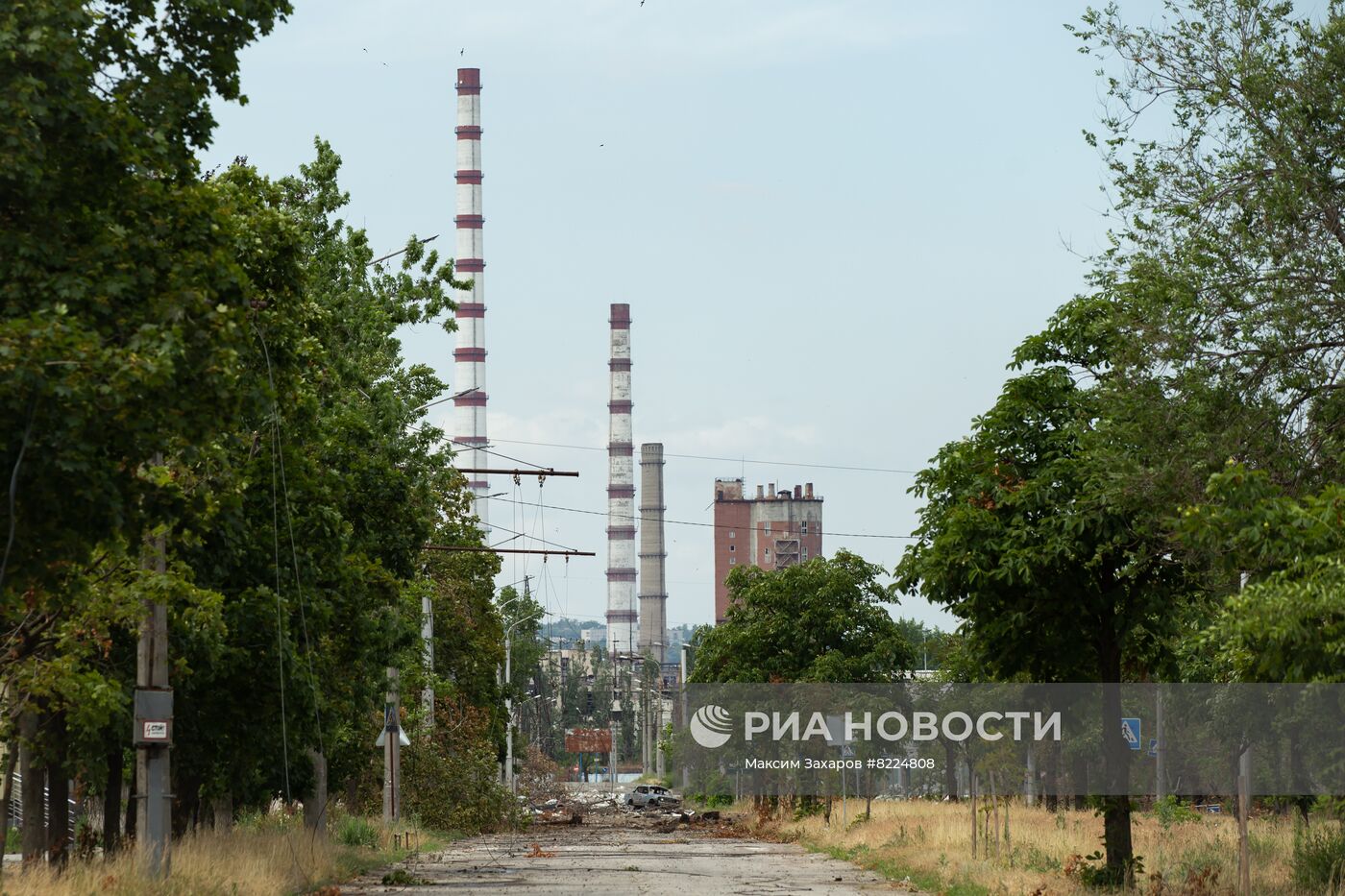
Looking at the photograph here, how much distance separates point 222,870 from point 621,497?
403 feet

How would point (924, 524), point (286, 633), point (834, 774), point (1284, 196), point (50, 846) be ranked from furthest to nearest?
point (834, 774)
point (50, 846)
point (286, 633)
point (924, 524)
point (1284, 196)

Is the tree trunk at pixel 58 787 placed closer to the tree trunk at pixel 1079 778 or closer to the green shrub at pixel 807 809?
the green shrub at pixel 807 809

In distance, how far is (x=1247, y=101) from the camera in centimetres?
1698

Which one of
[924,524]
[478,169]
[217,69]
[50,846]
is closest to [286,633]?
[50,846]

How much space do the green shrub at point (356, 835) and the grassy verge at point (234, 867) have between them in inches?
1.1

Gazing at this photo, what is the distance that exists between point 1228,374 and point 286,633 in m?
12.7

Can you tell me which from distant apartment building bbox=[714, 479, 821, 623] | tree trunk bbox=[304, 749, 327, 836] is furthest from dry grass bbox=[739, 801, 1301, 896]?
distant apartment building bbox=[714, 479, 821, 623]

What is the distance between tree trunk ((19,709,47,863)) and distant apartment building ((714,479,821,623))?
146187 mm

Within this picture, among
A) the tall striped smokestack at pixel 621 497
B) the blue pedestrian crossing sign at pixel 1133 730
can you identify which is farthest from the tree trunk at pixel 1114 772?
the tall striped smokestack at pixel 621 497

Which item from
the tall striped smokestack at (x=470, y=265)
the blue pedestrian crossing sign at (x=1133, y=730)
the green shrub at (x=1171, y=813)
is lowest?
the green shrub at (x=1171, y=813)

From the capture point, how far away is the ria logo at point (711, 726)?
186 feet

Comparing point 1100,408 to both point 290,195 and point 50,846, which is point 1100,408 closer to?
point 50,846

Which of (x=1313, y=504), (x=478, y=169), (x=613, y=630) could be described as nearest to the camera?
(x=1313, y=504)

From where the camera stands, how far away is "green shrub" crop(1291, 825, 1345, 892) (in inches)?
664
